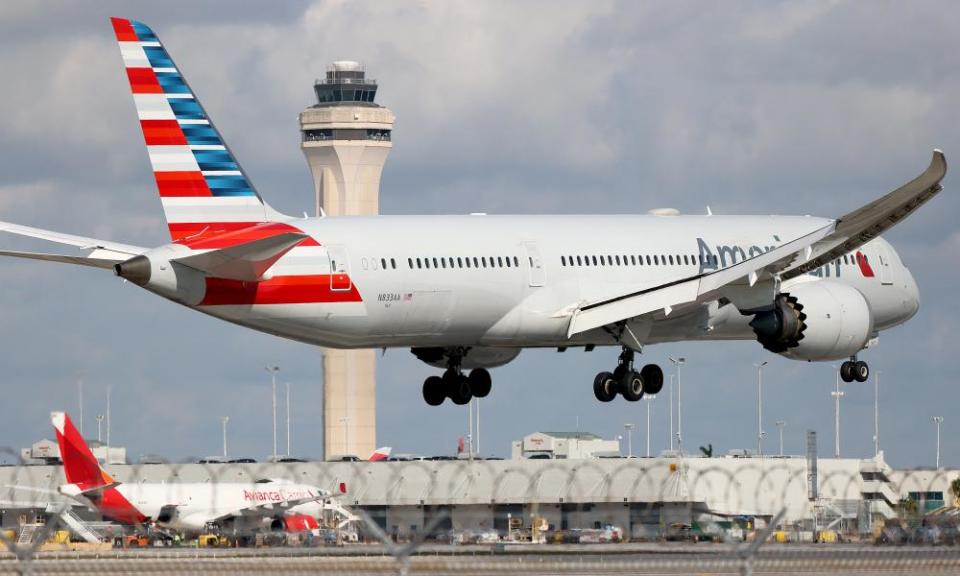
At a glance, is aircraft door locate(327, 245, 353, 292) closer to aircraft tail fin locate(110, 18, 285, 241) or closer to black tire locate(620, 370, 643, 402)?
aircraft tail fin locate(110, 18, 285, 241)

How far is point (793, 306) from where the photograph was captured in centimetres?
5528

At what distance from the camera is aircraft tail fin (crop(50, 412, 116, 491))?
5847cm

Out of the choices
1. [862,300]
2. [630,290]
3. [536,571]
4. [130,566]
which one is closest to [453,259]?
[630,290]

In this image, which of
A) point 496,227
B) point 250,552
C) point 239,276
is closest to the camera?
point 250,552

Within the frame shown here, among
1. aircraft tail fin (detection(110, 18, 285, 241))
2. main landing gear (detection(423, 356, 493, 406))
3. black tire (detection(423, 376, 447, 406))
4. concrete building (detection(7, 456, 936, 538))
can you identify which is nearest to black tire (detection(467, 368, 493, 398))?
main landing gear (detection(423, 356, 493, 406))

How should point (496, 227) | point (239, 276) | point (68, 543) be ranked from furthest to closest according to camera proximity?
point (496, 227) < point (68, 543) < point (239, 276)

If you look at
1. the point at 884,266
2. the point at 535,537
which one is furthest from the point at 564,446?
the point at 535,537

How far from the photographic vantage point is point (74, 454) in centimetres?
5869

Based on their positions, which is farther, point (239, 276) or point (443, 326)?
point (443, 326)

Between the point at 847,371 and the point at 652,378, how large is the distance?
246 inches

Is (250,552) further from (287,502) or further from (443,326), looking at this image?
(287,502)

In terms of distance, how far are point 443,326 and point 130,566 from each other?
16.7 m

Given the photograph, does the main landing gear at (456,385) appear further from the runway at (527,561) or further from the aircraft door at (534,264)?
the runway at (527,561)

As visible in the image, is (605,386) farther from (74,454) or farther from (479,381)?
(74,454)
